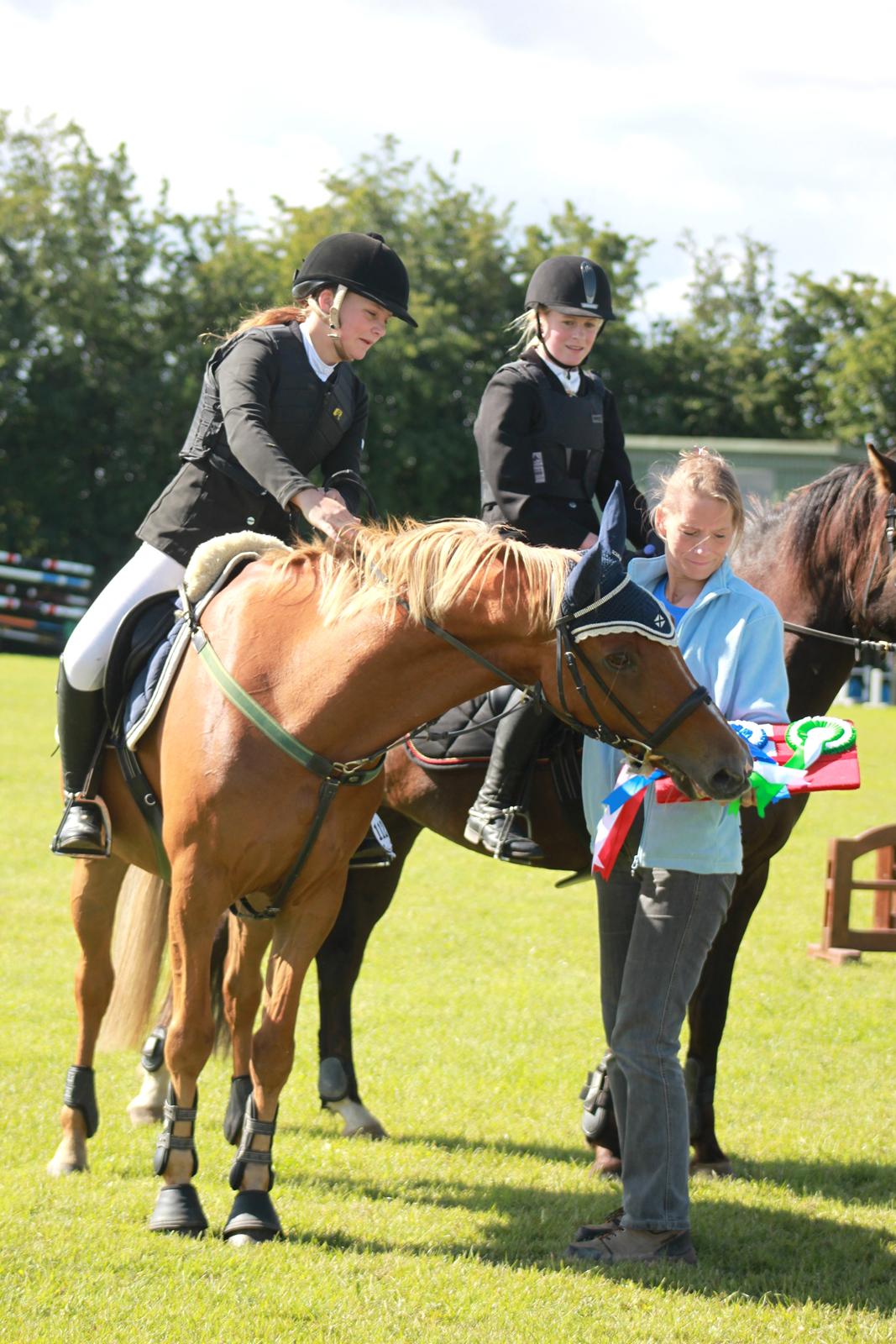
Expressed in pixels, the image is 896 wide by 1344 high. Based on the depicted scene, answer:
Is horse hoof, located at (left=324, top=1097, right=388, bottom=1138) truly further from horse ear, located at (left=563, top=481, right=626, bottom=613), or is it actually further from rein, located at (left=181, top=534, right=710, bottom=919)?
horse ear, located at (left=563, top=481, right=626, bottom=613)

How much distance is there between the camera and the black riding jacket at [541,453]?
524 centimetres

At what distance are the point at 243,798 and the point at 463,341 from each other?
3773 cm

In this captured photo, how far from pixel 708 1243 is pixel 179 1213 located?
1.65 meters

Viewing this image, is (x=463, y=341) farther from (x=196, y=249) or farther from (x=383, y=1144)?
(x=383, y=1144)

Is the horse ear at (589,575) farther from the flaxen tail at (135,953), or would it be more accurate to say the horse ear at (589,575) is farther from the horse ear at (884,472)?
the flaxen tail at (135,953)

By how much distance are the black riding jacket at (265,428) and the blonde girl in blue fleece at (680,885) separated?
123cm

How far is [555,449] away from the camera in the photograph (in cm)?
535

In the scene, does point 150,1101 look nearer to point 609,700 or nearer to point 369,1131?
point 369,1131

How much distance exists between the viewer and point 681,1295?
12.6 ft

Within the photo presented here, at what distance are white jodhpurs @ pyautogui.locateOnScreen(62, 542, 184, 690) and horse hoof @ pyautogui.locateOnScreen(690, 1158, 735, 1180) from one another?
110 inches

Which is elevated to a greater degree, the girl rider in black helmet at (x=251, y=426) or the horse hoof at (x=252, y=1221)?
the girl rider in black helmet at (x=251, y=426)

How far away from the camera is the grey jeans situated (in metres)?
3.99

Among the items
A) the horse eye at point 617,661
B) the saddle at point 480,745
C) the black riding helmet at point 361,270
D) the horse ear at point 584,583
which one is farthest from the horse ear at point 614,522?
the saddle at point 480,745

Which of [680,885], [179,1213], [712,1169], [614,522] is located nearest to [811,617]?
[680,885]
